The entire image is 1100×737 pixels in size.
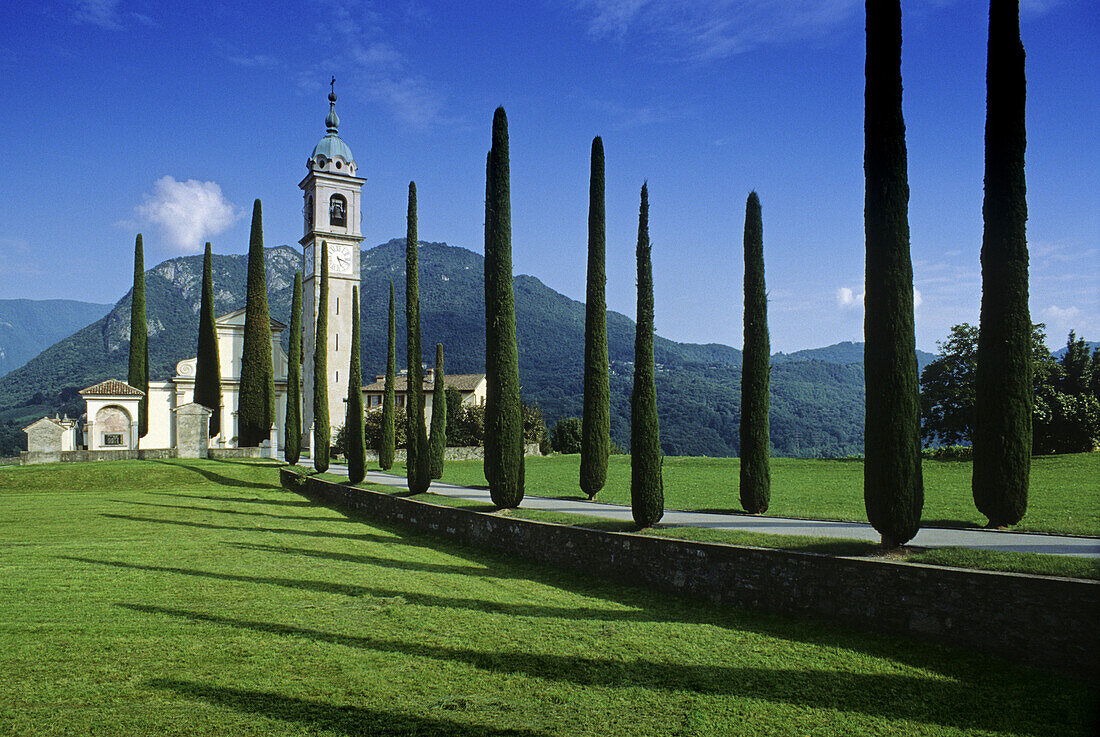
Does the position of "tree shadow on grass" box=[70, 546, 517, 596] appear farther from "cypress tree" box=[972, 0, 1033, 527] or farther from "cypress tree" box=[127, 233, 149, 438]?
"cypress tree" box=[127, 233, 149, 438]

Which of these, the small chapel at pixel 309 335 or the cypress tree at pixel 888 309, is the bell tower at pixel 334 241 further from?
the cypress tree at pixel 888 309

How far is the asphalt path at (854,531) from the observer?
9.99 metres

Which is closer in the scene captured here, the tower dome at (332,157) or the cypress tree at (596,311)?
the cypress tree at (596,311)

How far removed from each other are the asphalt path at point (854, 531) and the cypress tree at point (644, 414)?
3.38 ft

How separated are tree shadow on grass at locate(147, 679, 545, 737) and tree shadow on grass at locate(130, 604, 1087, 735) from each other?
4.28 ft

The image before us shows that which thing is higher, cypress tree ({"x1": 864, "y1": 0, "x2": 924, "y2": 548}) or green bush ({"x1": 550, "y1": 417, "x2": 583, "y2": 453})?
cypress tree ({"x1": 864, "y1": 0, "x2": 924, "y2": 548})

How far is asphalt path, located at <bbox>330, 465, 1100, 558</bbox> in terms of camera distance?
999 centimetres

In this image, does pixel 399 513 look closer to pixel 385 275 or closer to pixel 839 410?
pixel 839 410

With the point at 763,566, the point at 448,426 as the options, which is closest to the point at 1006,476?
the point at 763,566

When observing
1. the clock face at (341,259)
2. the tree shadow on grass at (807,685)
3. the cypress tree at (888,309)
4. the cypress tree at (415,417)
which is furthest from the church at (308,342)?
the cypress tree at (888,309)

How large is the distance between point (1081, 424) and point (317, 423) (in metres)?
32.0

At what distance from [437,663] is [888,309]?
742cm

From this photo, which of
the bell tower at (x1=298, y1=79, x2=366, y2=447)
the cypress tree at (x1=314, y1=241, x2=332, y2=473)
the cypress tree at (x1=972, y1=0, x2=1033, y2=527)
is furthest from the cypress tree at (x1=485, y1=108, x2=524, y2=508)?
the bell tower at (x1=298, y1=79, x2=366, y2=447)

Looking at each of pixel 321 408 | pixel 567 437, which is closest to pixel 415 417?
pixel 321 408
